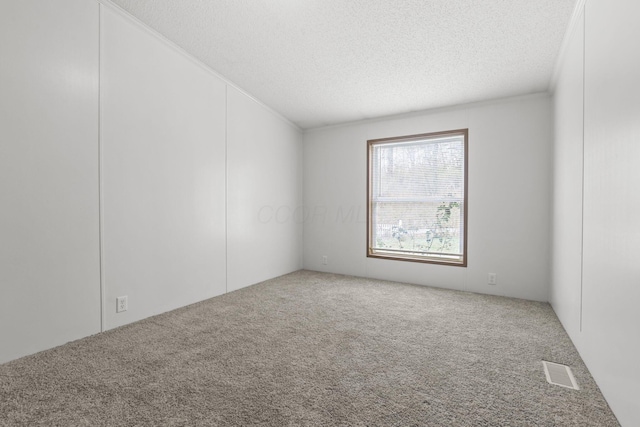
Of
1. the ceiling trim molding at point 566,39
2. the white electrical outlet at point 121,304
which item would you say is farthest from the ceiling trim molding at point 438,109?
the white electrical outlet at point 121,304

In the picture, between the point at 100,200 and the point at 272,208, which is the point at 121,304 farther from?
the point at 272,208

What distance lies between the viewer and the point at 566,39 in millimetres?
2295

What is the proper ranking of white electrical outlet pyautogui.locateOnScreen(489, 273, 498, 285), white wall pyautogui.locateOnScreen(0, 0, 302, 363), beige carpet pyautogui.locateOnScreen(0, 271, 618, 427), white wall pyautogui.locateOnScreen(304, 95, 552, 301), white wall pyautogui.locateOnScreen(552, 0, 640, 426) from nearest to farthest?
white wall pyautogui.locateOnScreen(552, 0, 640, 426) < beige carpet pyautogui.locateOnScreen(0, 271, 618, 427) < white wall pyautogui.locateOnScreen(0, 0, 302, 363) < white wall pyautogui.locateOnScreen(304, 95, 552, 301) < white electrical outlet pyautogui.locateOnScreen(489, 273, 498, 285)

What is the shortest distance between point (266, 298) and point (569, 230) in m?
2.88

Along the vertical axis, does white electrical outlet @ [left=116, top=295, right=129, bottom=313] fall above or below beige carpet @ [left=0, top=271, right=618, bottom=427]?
above

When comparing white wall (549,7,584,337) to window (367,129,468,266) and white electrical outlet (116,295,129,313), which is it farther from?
white electrical outlet (116,295,129,313)

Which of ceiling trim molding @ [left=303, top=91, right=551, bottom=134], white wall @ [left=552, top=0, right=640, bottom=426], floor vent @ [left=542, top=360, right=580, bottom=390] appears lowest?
floor vent @ [left=542, top=360, right=580, bottom=390]

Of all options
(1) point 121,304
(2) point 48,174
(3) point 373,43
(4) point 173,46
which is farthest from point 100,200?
(3) point 373,43

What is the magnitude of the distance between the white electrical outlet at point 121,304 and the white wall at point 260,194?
3.85 feet

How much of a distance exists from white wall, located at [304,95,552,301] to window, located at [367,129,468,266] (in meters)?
0.11

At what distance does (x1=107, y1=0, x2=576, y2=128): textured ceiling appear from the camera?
6.88 feet

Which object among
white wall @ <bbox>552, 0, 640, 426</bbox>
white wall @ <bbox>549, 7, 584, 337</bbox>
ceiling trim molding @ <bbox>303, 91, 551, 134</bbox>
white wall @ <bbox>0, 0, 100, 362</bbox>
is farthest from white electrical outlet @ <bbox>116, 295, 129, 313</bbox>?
ceiling trim molding @ <bbox>303, 91, 551, 134</bbox>

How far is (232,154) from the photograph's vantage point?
136 inches

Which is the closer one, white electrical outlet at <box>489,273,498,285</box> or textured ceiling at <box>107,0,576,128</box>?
textured ceiling at <box>107,0,576,128</box>
